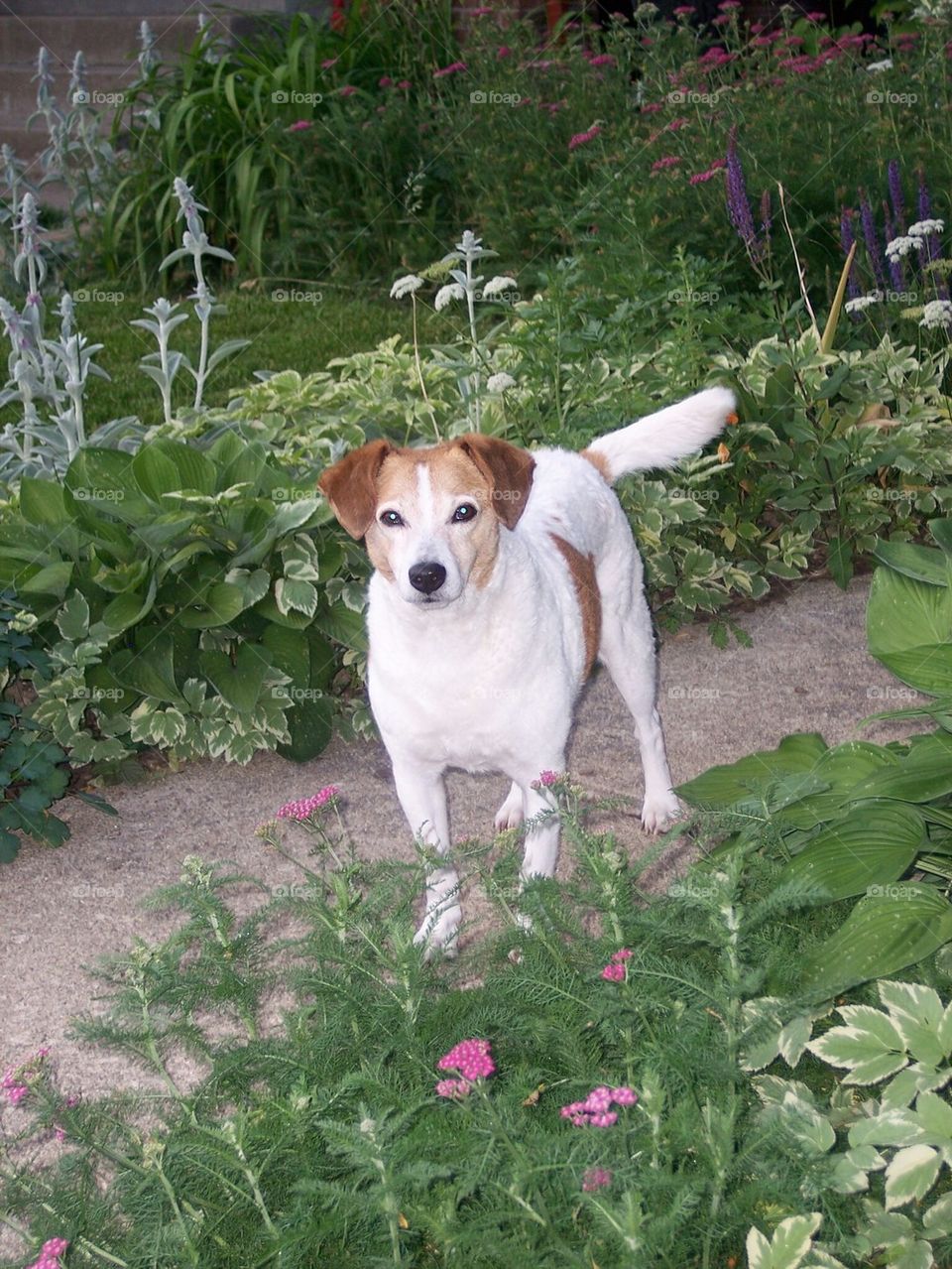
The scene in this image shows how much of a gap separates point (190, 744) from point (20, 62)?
1140cm

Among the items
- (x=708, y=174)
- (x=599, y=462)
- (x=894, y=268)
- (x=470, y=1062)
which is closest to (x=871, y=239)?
(x=894, y=268)

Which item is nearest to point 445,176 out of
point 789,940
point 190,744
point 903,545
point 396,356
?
point 396,356

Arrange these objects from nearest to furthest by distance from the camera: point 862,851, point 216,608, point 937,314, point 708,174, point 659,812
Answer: point 862,851
point 659,812
point 216,608
point 937,314
point 708,174

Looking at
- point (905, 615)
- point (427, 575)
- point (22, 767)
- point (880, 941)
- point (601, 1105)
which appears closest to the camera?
point (601, 1105)

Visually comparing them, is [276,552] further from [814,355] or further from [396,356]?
A: [814,355]

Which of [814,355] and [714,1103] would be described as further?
[814,355]

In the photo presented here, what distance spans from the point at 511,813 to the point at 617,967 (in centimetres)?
206

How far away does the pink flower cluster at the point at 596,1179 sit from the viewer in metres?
2.30

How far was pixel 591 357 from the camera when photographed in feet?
22.3

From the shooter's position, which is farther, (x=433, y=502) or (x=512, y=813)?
(x=512, y=813)

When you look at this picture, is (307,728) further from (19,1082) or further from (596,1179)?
(596,1179)

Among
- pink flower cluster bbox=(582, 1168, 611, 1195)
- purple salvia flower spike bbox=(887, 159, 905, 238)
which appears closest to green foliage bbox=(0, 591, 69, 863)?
pink flower cluster bbox=(582, 1168, 611, 1195)

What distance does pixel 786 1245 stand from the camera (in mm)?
2240

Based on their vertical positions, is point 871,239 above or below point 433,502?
below
